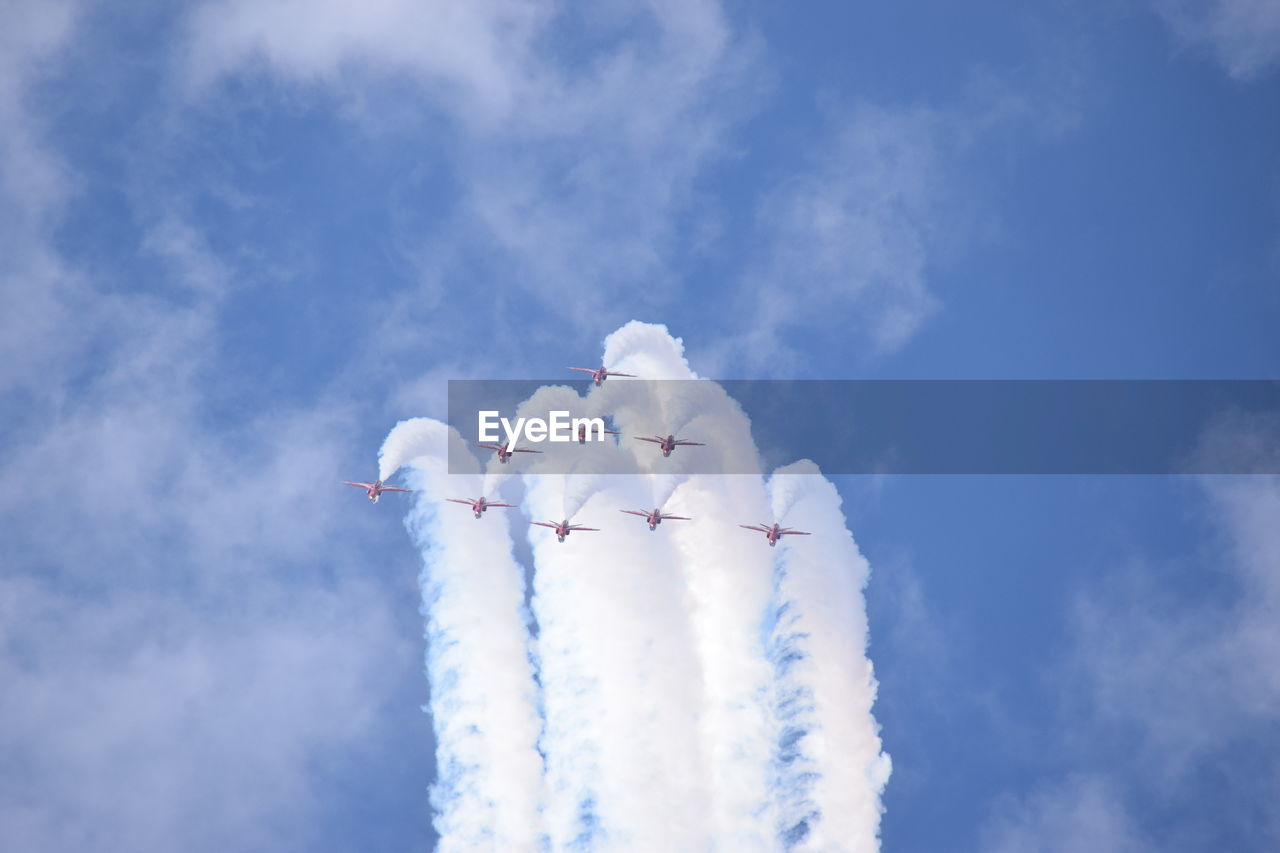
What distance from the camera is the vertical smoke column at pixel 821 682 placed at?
334 feet

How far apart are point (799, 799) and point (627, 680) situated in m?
14.6

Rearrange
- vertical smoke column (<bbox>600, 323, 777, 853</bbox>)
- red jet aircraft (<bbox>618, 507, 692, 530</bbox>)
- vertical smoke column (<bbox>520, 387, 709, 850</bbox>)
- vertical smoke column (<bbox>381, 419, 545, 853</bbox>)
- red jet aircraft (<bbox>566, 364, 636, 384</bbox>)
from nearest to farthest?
vertical smoke column (<bbox>520, 387, 709, 850</bbox>)
vertical smoke column (<bbox>600, 323, 777, 853</bbox>)
red jet aircraft (<bbox>618, 507, 692, 530</bbox>)
vertical smoke column (<bbox>381, 419, 545, 853</bbox>)
red jet aircraft (<bbox>566, 364, 636, 384</bbox>)

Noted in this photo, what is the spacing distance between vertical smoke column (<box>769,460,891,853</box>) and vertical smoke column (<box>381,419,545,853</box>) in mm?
18609

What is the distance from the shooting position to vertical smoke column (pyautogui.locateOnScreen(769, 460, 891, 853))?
102 metres

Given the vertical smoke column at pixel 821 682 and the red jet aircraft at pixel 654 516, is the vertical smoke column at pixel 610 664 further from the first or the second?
the vertical smoke column at pixel 821 682

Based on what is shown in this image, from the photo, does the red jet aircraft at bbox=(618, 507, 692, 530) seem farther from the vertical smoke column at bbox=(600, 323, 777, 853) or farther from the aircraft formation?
the vertical smoke column at bbox=(600, 323, 777, 853)

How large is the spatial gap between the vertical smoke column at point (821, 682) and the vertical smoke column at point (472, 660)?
18.6 metres

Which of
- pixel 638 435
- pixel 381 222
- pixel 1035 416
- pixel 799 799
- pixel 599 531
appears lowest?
pixel 799 799

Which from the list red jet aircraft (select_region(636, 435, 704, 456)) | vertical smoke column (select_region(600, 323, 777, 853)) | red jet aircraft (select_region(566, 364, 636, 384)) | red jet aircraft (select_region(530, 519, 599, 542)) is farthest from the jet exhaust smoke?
red jet aircraft (select_region(530, 519, 599, 542))

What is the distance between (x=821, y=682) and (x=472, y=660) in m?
25.6

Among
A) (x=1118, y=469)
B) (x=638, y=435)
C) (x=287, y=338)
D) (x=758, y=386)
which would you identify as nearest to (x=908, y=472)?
(x=758, y=386)

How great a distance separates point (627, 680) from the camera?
104875 millimetres

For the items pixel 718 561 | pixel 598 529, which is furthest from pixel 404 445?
pixel 718 561

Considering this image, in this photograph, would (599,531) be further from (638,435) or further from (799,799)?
(799,799)
